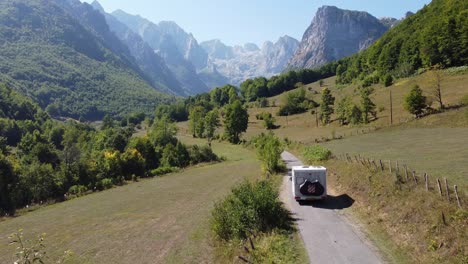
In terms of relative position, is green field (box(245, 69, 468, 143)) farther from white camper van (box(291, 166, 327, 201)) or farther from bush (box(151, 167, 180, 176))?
white camper van (box(291, 166, 327, 201))

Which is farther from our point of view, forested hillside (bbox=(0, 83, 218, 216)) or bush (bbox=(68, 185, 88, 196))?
bush (bbox=(68, 185, 88, 196))

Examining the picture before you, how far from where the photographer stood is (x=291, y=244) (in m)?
25.0

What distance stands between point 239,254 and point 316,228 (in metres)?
6.34

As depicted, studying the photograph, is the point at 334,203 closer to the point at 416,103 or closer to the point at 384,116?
the point at 416,103

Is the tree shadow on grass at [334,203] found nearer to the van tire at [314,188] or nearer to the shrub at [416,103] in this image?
the van tire at [314,188]

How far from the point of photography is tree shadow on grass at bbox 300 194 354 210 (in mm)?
33312

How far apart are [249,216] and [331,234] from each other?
6194 mm

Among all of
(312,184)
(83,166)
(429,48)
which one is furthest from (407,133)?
(429,48)

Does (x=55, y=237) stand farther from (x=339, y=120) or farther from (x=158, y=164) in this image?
(x=339, y=120)

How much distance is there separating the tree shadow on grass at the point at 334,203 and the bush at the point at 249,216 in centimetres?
412

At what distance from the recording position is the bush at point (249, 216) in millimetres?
28766

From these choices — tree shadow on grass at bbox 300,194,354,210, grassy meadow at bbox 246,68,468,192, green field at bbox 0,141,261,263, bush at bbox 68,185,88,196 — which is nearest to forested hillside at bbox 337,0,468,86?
grassy meadow at bbox 246,68,468,192

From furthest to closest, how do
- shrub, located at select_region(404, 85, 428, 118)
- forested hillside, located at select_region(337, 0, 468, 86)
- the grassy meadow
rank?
forested hillside, located at select_region(337, 0, 468, 86)
shrub, located at select_region(404, 85, 428, 118)
the grassy meadow

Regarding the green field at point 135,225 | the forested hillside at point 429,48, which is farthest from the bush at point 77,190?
the forested hillside at point 429,48
